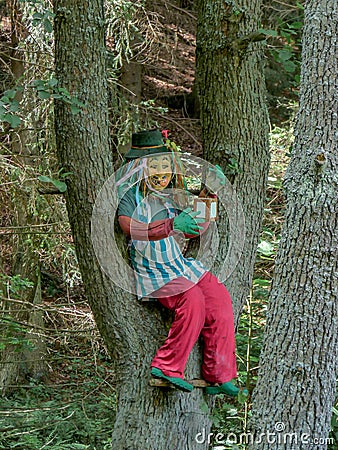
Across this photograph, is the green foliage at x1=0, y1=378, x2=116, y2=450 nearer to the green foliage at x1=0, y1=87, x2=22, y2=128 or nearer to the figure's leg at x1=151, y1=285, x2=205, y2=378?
the figure's leg at x1=151, y1=285, x2=205, y2=378

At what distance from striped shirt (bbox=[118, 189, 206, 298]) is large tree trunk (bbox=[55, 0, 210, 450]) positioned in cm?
12

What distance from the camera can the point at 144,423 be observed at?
9.11 ft

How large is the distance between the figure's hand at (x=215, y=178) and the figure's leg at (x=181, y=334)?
1.81 feet

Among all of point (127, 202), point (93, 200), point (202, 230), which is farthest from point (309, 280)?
point (93, 200)

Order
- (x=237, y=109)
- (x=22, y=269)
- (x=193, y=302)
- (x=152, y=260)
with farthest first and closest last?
1. (x=22, y=269)
2. (x=237, y=109)
3. (x=152, y=260)
4. (x=193, y=302)

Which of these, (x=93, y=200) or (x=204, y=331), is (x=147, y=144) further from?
(x=204, y=331)

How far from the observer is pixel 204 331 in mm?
2979

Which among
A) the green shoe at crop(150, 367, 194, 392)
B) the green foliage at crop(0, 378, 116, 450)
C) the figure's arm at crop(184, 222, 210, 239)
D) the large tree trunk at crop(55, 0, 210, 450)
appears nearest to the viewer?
the green shoe at crop(150, 367, 194, 392)

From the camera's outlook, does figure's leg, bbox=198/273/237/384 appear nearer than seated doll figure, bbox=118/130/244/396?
No

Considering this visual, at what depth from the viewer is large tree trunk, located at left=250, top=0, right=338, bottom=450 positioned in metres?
2.54

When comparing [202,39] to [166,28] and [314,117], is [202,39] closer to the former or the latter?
[314,117]

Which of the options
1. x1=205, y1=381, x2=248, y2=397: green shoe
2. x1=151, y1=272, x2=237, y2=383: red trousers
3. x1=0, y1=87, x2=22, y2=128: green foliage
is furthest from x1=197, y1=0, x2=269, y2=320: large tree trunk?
x1=0, y1=87, x2=22, y2=128: green foliage

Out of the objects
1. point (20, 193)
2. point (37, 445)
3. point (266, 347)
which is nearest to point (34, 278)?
point (20, 193)

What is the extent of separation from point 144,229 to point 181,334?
1.68 ft
